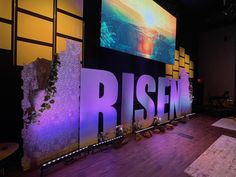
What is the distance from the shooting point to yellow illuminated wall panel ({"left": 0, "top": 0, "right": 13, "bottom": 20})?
2092mm

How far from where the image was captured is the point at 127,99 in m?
3.81

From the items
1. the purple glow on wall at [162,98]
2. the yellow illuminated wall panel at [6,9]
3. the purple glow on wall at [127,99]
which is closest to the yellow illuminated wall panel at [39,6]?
the yellow illuminated wall panel at [6,9]

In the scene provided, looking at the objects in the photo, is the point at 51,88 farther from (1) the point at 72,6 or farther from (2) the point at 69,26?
(1) the point at 72,6

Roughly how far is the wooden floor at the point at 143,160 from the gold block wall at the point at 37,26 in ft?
5.09

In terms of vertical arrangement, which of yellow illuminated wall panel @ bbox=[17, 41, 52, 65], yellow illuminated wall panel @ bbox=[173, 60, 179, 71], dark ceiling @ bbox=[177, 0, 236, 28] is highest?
dark ceiling @ bbox=[177, 0, 236, 28]

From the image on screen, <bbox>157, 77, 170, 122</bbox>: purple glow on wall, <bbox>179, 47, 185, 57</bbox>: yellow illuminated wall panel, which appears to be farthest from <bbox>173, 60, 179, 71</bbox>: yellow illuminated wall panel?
<bbox>157, 77, 170, 122</bbox>: purple glow on wall

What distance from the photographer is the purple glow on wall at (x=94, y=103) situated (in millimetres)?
2848

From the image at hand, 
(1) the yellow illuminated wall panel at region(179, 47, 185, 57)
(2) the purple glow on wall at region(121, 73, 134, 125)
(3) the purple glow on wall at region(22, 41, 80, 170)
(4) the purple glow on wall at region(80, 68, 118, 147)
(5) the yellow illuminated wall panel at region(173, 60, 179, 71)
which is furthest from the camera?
(1) the yellow illuminated wall panel at region(179, 47, 185, 57)

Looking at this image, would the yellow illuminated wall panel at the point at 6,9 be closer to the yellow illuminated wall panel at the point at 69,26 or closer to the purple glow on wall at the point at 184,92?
the yellow illuminated wall panel at the point at 69,26

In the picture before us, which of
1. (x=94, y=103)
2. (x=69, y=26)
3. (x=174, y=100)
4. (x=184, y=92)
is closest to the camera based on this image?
(x=69, y=26)

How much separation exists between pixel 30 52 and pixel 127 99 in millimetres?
2109

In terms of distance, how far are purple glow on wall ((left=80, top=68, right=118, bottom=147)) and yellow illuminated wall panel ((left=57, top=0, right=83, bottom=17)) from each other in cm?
95

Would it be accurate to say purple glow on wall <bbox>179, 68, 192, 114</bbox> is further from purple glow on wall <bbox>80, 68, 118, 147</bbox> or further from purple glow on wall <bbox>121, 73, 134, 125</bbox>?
purple glow on wall <bbox>80, 68, 118, 147</bbox>

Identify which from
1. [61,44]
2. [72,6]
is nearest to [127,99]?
[61,44]
